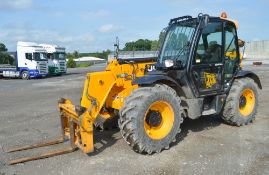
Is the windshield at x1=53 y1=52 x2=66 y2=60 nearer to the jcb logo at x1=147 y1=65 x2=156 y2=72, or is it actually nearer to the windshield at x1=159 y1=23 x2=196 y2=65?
the jcb logo at x1=147 y1=65 x2=156 y2=72

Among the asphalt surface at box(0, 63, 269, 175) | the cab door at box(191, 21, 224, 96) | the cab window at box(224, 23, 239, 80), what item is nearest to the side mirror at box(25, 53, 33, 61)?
the asphalt surface at box(0, 63, 269, 175)

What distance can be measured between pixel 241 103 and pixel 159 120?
2622 mm

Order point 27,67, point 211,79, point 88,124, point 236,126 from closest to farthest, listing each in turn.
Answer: point 88,124
point 211,79
point 236,126
point 27,67

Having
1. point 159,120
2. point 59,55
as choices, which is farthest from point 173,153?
point 59,55

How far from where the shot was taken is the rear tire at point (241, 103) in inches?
295

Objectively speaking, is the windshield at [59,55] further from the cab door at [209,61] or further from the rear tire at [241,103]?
the cab door at [209,61]

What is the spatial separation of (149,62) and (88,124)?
2508 millimetres

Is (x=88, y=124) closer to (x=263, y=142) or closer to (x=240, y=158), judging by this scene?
(x=240, y=158)

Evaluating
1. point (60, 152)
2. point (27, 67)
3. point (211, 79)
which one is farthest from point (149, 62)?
point (27, 67)

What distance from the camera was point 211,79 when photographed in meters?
7.21

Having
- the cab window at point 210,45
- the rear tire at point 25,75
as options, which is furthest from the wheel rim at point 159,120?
the rear tire at point 25,75

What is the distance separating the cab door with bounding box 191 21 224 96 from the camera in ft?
22.5

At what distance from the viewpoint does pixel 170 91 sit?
20.5ft

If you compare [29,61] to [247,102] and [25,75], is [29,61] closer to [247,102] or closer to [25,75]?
[25,75]
